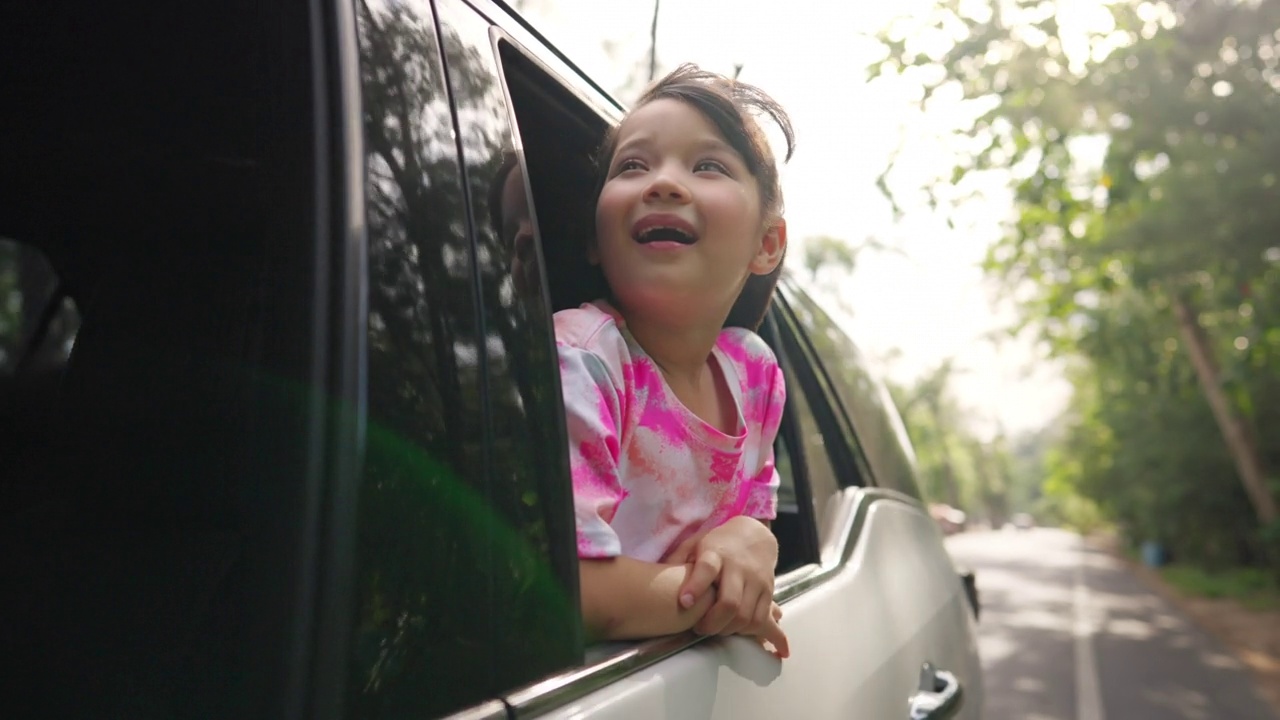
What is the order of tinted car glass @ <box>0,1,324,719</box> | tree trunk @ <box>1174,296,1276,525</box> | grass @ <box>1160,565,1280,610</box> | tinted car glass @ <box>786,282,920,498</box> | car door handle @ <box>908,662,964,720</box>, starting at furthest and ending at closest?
grass @ <box>1160,565,1280,610</box>
tree trunk @ <box>1174,296,1276,525</box>
tinted car glass @ <box>786,282,920,498</box>
car door handle @ <box>908,662,964,720</box>
tinted car glass @ <box>0,1,324,719</box>

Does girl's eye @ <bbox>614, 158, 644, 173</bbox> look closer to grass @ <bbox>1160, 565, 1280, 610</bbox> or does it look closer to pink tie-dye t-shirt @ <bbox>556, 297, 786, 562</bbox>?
pink tie-dye t-shirt @ <bbox>556, 297, 786, 562</bbox>

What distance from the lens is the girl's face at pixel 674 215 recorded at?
1.52 m

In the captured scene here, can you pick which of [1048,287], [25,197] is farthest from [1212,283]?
[25,197]

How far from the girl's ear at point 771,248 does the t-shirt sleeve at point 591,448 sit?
1.68 feet

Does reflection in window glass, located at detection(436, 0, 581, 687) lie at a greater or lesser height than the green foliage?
lesser

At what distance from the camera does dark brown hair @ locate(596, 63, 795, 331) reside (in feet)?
5.35

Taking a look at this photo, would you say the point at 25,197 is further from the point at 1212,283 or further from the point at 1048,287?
the point at 1048,287

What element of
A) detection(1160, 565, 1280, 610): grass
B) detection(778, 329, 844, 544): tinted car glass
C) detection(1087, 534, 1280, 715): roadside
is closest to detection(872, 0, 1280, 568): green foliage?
detection(1087, 534, 1280, 715): roadside

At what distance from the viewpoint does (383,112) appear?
0.98 meters

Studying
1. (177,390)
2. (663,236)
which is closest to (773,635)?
(663,236)

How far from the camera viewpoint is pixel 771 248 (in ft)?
5.95

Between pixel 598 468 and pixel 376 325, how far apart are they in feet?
1.40

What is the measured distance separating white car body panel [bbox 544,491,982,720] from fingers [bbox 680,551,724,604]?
0.21 ft

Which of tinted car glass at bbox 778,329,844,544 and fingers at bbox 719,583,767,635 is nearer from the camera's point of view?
fingers at bbox 719,583,767,635
